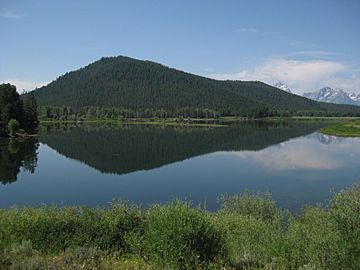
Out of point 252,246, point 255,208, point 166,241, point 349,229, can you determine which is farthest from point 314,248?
point 255,208

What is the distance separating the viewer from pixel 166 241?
608 inches

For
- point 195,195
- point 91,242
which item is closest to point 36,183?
point 195,195

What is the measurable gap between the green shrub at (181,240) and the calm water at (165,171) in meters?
22.5

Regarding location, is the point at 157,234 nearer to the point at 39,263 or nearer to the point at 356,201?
the point at 39,263

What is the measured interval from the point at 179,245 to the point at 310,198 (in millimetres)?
33220

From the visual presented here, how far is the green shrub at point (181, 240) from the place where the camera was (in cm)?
1512

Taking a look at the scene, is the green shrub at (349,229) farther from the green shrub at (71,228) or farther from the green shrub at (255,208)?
the green shrub at (255,208)

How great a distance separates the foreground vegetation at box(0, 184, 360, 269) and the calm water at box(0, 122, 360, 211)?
57.1ft

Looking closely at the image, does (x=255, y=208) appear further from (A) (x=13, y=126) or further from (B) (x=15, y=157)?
(A) (x=13, y=126)

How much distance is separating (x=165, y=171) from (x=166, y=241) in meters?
→ 51.8

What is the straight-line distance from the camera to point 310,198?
44.9 metres

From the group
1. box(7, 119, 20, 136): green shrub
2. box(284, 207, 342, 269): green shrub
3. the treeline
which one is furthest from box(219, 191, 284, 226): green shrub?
the treeline

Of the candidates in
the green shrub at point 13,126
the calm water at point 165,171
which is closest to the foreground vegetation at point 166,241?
the calm water at point 165,171

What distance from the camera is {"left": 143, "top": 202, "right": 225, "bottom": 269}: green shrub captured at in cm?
1512
